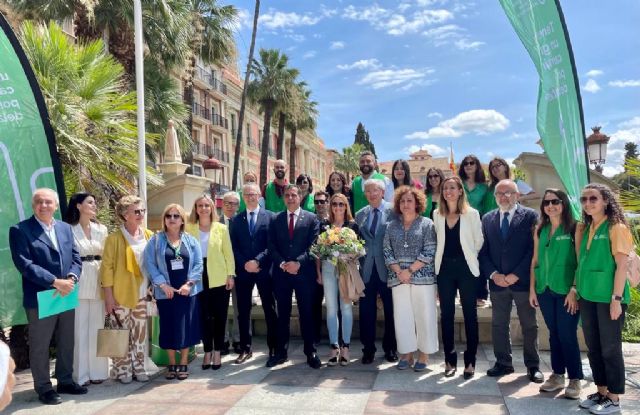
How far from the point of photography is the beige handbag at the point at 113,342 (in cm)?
473

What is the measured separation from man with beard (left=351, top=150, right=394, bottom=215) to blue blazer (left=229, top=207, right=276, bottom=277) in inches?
58.0

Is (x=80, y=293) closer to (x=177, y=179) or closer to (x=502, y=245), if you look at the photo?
(x=177, y=179)

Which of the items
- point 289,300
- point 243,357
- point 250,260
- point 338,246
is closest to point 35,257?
point 250,260

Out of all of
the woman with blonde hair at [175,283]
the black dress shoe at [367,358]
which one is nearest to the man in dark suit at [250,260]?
the woman with blonde hair at [175,283]

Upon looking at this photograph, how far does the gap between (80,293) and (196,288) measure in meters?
1.13

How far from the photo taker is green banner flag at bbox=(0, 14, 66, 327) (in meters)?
4.78

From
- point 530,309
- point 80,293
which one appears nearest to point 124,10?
point 80,293

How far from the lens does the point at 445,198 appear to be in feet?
16.1

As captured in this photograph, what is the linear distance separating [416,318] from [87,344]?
339cm

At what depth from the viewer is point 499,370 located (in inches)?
188

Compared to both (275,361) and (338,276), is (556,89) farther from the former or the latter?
(275,361)

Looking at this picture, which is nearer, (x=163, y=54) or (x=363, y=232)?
(x=363, y=232)

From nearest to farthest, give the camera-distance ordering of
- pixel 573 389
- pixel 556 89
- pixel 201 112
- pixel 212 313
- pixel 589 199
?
pixel 589 199, pixel 573 389, pixel 556 89, pixel 212 313, pixel 201 112

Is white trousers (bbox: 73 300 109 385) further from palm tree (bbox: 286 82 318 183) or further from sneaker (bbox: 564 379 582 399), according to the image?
palm tree (bbox: 286 82 318 183)
